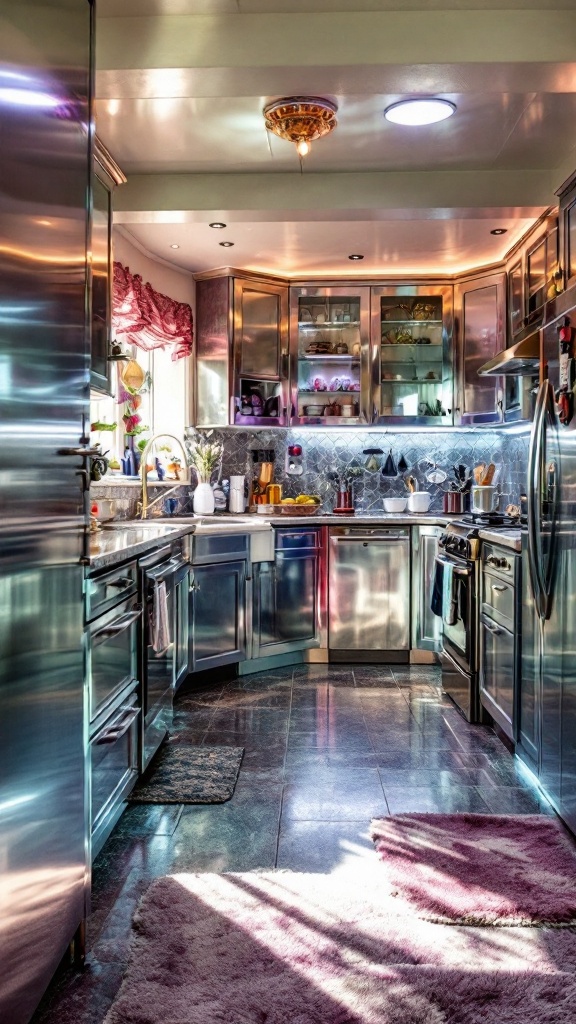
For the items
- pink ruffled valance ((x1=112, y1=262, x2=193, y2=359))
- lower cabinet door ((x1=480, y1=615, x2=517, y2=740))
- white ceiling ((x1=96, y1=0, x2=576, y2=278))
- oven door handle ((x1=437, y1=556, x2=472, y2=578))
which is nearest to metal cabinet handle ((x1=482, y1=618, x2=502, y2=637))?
lower cabinet door ((x1=480, y1=615, x2=517, y2=740))

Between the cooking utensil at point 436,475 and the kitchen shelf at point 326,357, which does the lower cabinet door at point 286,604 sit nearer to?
the cooking utensil at point 436,475

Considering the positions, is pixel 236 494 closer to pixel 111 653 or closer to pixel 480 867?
pixel 111 653

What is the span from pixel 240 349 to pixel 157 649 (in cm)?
288

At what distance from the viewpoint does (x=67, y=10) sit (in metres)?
1.77

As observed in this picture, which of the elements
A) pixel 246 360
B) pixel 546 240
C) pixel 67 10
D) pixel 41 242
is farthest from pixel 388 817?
pixel 246 360

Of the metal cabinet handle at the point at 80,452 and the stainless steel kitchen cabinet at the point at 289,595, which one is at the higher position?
the metal cabinet handle at the point at 80,452

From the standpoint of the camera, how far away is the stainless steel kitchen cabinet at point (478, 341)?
17.0ft

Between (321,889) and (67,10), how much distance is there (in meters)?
2.38

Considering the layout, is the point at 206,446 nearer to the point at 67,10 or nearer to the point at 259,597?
the point at 259,597

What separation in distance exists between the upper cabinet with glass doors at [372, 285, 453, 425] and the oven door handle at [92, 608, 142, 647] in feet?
10.7

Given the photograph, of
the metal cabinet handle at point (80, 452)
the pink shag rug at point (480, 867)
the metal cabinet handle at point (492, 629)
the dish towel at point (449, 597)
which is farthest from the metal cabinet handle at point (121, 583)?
the dish towel at point (449, 597)

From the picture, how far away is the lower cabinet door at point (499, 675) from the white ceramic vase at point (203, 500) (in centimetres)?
228

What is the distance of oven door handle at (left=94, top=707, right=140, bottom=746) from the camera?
2277mm

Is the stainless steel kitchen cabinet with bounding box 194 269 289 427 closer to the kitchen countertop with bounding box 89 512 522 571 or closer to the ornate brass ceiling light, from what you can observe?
the kitchen countertop with bounding box 89 512 522 571
